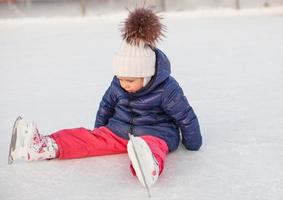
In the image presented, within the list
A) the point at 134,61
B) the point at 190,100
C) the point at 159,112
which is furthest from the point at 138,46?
the point at 190,100

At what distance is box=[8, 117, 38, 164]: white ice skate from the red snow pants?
0.11 m

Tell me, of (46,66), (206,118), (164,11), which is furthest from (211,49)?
(164,11)

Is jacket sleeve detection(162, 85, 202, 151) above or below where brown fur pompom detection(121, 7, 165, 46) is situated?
below

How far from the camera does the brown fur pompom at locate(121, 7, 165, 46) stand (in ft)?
5.92

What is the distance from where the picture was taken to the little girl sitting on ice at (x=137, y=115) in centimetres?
179

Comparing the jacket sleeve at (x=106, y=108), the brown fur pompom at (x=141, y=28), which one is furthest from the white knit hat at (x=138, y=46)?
the jacket sleeve at (x=106, y=108)

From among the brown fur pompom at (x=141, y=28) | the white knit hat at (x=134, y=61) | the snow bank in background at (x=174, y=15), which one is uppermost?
the brown fur pompom at (x=141, y=28)

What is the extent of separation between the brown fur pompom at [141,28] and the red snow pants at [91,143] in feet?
0.99

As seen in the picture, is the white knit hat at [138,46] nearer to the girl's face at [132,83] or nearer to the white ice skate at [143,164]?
the girl's face at [132,83]

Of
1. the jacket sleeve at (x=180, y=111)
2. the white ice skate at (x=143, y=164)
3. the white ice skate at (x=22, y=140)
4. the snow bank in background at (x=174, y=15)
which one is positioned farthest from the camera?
the snow bank in background at (x=174, y=15)

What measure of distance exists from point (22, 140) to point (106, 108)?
35 cm

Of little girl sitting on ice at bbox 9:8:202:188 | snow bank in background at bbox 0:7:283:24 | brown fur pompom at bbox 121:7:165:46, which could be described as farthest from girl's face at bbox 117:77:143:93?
snow bank in background at bbox 0:7:283:24

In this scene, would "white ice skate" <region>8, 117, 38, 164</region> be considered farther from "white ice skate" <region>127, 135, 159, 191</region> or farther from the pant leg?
"white ice skate" <region>127, 135, 159, 191</region>

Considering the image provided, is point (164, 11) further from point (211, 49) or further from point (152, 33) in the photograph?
point (152, 33)
